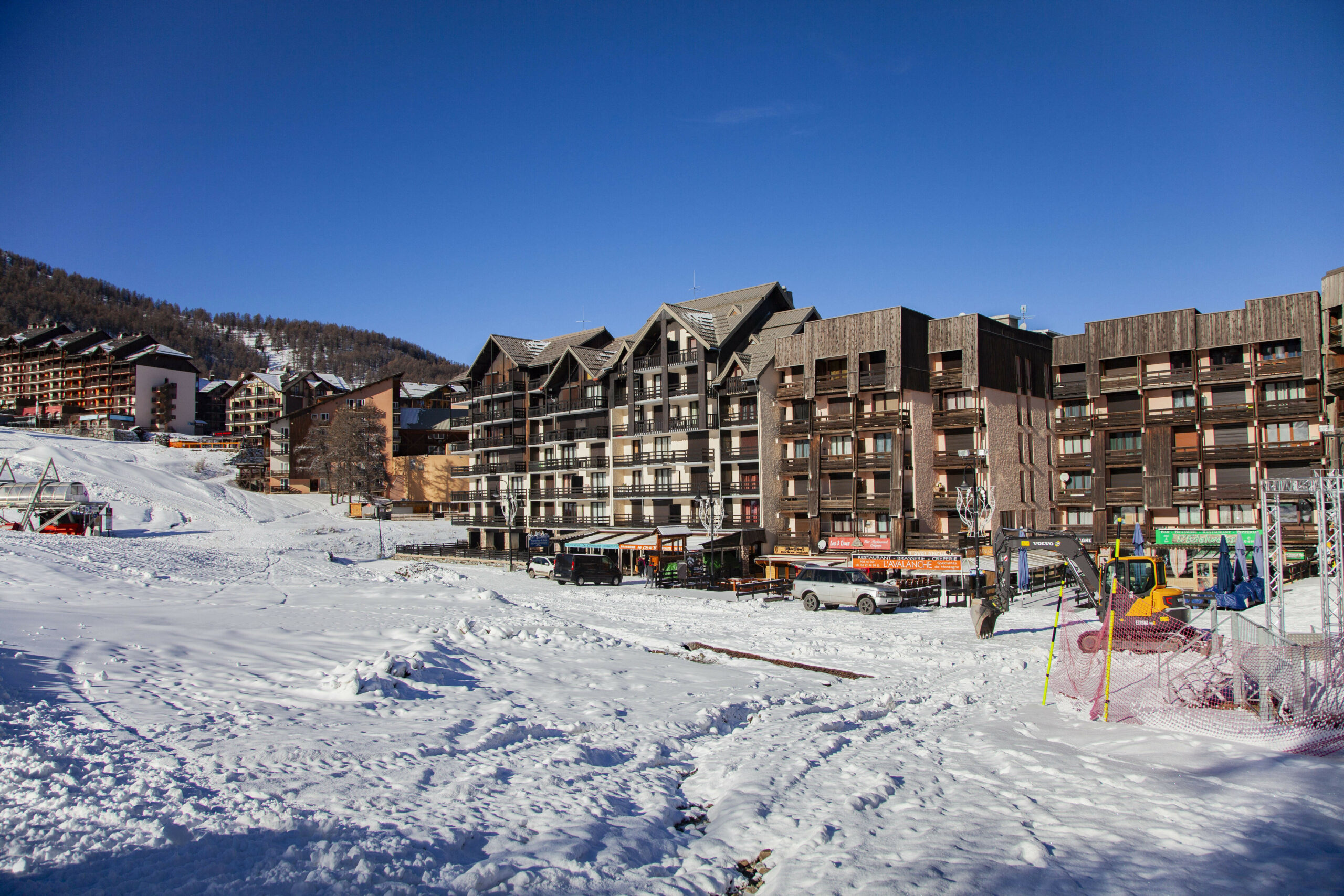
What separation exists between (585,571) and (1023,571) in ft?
65.4

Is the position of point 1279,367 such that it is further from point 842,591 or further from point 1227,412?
point 842,591

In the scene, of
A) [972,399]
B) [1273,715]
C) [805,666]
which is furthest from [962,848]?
[972,399]

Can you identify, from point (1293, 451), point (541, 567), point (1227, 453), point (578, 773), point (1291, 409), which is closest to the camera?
point (578, 773)

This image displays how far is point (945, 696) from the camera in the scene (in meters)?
15.2

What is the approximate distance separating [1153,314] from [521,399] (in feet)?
147

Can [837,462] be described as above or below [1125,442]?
below

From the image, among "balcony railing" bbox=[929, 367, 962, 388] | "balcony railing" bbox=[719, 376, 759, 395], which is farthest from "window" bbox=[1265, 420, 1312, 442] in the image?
"balcony railing" bbox=[719, 376, 759, 395]

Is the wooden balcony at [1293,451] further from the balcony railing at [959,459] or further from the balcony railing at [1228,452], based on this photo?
the balcony railing at [959,459]

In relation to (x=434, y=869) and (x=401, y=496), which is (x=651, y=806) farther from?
(x=401, y=496)

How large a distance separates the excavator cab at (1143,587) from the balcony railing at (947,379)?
794 inches

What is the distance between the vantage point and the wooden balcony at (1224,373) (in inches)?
1623

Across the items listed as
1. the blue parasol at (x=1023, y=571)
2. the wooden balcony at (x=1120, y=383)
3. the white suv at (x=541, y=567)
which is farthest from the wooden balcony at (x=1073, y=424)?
the white suv at (x=541, y=567)

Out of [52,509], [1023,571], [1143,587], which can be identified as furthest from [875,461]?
[52,509]

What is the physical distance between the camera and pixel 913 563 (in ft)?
111
